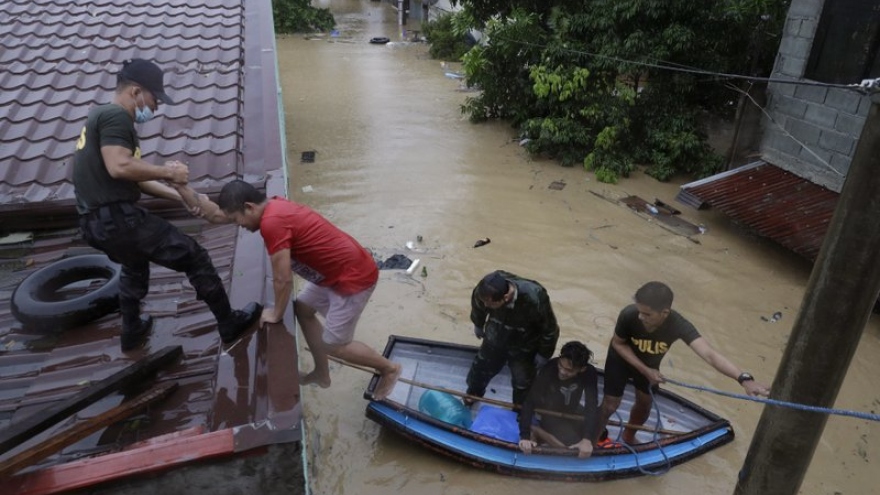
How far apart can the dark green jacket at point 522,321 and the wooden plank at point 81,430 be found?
2732 millimetres

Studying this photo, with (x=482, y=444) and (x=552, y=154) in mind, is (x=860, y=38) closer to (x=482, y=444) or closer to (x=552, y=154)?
(x=552, y=154)

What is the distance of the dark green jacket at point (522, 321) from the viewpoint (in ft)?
15.8

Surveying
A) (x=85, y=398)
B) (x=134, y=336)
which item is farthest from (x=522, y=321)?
(x=85, y=398)

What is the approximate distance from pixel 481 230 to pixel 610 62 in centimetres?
469

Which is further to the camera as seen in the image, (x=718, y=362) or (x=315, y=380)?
(x=315, y=380)

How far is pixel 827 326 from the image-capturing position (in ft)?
8.41

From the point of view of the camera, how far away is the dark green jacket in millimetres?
4820

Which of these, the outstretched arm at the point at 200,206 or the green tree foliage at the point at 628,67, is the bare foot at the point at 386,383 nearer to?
the outstretched arm at the point at 200,206

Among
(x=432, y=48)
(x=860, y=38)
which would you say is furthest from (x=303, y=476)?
(x=432, y=48)

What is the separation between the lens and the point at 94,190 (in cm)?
319

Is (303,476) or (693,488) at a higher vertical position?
(303,476)

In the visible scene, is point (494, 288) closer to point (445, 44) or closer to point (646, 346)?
point (646, 346)

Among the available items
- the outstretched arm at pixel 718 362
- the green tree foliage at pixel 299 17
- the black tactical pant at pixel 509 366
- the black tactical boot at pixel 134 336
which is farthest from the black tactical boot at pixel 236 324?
the green tree foliage at pixel 299 17

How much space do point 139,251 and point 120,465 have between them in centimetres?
139
